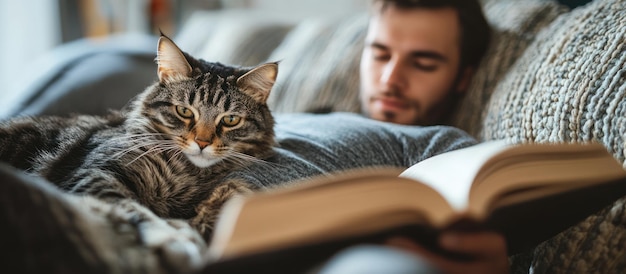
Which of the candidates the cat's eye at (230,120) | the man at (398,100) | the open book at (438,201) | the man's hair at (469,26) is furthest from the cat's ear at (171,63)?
the man's hair at (469,26)

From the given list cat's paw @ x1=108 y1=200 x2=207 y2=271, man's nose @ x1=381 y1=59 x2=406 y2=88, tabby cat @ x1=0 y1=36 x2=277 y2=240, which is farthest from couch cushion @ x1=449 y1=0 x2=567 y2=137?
cat's paw @ x1=108 y1=200 x2=207 y2=271

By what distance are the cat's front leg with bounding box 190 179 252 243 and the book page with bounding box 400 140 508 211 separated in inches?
10.3

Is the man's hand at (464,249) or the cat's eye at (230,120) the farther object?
the cat's eye at (230,120)

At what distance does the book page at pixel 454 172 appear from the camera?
0.63 meters

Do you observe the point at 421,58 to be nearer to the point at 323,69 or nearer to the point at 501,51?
the point at 501,51

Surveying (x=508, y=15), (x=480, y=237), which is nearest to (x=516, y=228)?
(x=480, y=237)

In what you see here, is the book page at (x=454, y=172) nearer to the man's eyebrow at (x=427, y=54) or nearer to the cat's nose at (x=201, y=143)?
the cat's nose at (x=201, y=143)

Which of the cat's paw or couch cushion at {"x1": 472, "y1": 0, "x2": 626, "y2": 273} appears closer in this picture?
the cat's paw

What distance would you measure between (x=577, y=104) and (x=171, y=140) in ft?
2.28

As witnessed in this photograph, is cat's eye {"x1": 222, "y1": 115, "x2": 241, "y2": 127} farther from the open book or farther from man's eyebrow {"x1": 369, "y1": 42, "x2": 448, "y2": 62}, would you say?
man's eyebrow {"x1": 369, "y1": 42, "x2": 448, "y2": 62}

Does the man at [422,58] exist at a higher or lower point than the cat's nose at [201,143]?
higher

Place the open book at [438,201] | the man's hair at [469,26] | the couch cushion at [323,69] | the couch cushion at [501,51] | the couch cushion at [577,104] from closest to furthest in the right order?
the open book at [438,201], the couch cushion at [577,104], the couch cushion at [501,51], the man's hair at [469,26], the couch cushion at [323,69]

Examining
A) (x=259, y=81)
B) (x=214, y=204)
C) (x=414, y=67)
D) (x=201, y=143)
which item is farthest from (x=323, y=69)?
(x=214, y=204)

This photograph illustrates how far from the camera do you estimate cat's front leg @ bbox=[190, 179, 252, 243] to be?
0.80m
